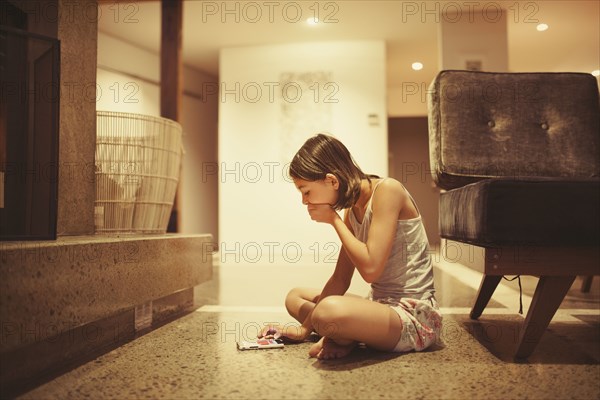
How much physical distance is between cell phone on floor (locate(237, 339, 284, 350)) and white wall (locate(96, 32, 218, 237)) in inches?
119

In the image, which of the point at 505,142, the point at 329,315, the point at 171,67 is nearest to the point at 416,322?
the point at 329,315

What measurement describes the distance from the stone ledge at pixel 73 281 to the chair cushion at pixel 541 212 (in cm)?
101

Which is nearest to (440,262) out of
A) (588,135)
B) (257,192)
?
(257,192)

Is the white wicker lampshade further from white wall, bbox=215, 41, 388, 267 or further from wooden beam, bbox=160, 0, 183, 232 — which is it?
white wall, bbox=215, 41, 388, 267

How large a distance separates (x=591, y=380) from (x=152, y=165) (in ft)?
5.28

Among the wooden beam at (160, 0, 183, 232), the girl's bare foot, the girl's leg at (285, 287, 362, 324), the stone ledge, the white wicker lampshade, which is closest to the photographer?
the stone ledge

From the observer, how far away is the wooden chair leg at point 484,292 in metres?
1.61

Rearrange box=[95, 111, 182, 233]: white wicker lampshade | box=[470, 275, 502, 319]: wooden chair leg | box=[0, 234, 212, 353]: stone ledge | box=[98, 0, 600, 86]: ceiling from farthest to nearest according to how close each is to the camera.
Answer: box=[98, 0, 600, 86]: ceiling, box=[95, 111, 182, 233]: white wicker lampshade, box=[470, 275, 502, 319]: wooden chair leg, box=[0, 234, 212, 353]: stone ledge

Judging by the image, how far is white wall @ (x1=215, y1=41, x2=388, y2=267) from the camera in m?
4.77

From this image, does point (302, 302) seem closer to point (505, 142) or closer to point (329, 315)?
point (329, 315)

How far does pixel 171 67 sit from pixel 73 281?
2.15 metres

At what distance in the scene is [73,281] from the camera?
1153 millimetres

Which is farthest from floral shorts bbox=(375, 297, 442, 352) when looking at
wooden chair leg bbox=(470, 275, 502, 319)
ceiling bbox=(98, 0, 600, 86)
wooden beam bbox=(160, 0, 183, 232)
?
ceiling bbox=(98, 0, 600, 86)

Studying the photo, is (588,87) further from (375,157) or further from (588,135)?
(375,157)
